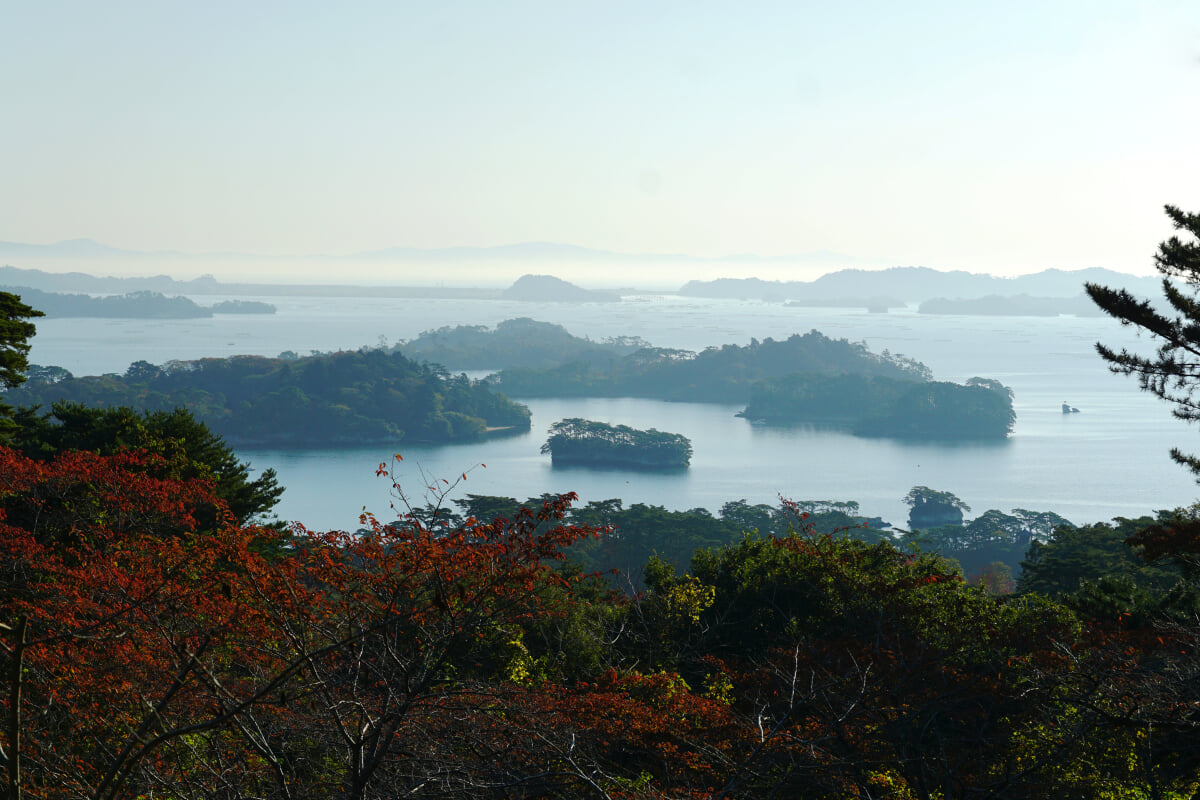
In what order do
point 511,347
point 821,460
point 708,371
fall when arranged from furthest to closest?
point 511,347 → point 708,371 → point 821,460

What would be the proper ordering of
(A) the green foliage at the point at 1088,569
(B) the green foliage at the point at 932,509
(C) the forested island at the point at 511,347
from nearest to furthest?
(A) the green foliage at the point at 1088,569 < (B) the green foliage at the point at 932,509 < (C) the forested island at the point at 511,347

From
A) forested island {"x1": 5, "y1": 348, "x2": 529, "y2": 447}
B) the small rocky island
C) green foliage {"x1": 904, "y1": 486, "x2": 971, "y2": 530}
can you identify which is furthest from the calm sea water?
forested island {"x1": 5, "y1": 348, "x2": 529, "y2": 447}

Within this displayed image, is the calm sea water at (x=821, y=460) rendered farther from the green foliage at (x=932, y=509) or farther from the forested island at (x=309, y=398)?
the forested island at (x=309, y=398)

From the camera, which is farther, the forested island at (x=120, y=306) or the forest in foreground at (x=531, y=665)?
the forested island at (x=120, y=306)

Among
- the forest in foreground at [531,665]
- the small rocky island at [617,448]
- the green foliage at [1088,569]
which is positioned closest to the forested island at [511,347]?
the small rocky island at [617,448]

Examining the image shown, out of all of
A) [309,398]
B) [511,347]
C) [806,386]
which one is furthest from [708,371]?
[309,398]

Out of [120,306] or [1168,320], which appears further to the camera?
[120,306]

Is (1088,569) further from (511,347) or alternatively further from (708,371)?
(511,347)

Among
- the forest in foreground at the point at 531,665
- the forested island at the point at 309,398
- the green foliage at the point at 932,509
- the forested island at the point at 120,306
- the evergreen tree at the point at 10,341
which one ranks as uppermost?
the forested island at the point at 120,306
